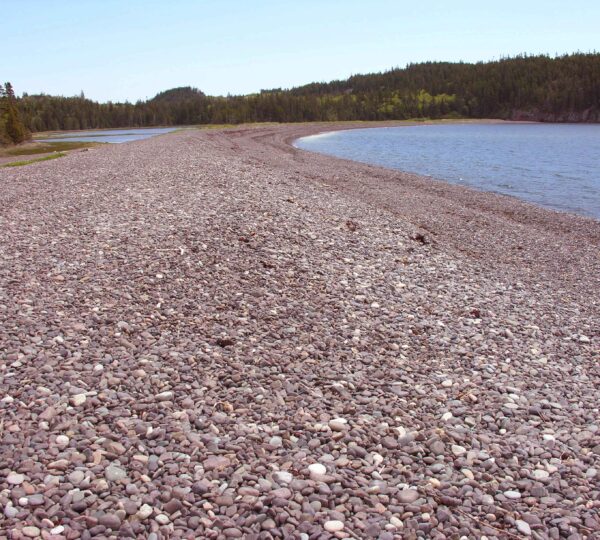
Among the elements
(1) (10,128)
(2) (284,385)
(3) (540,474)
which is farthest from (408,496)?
(1) (10,128)

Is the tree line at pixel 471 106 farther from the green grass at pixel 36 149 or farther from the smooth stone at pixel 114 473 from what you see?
the smooth stone at pixel 114 473

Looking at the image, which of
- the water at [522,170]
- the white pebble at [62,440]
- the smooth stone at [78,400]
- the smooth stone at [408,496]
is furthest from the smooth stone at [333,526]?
the water at [522,170]

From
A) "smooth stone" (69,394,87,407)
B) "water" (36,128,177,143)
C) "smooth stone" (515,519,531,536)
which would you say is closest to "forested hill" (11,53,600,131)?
"water" (36,128,177,143)

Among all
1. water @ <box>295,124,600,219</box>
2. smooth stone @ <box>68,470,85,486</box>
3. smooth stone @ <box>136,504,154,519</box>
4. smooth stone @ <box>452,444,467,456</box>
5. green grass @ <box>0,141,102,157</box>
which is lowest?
smooth stone @ <box>452,444,467,456</box>

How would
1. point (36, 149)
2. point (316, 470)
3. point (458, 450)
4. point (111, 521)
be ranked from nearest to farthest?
point (111, 521) → point (316, 470) → point (458, 450) → point (36, 149)

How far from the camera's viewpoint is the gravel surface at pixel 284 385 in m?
5.41

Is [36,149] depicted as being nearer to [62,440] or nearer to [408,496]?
[62,440]

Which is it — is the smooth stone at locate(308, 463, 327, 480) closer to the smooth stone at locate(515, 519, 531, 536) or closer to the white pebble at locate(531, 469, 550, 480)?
the smooth stone at locate(515, 519, 531, 536)

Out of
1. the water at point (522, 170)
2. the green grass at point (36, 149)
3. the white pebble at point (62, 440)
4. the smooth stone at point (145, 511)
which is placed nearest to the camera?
the smooth stone at point (145, 511)

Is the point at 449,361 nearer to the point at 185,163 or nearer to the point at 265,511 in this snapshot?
the point at 265,511

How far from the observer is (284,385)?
25.3ft

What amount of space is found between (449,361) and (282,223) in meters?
7.89

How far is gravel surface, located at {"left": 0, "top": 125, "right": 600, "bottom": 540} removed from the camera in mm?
5410

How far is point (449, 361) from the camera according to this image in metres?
8.83
